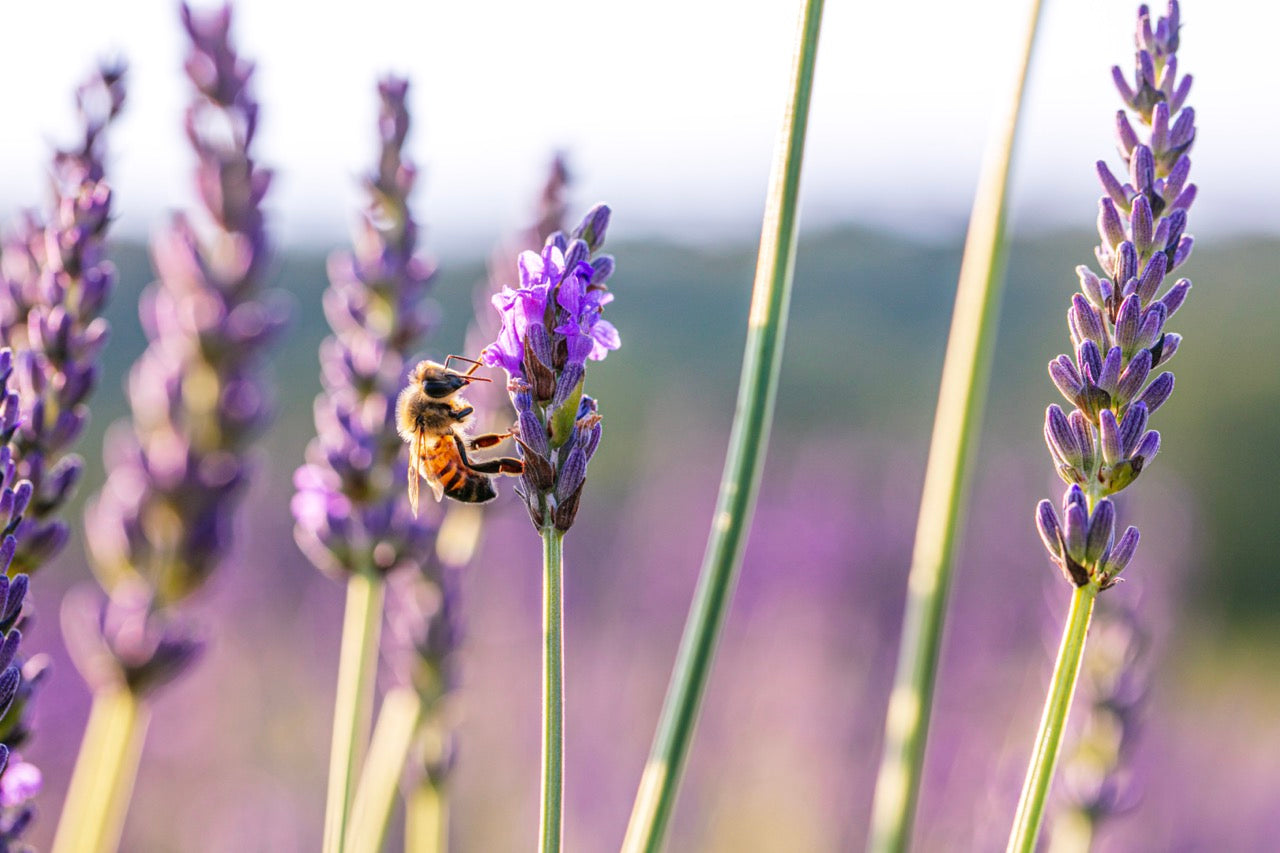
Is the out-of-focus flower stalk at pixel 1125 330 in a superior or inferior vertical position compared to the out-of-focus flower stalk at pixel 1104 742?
superior

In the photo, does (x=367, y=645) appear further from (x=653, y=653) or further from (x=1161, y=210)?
(x=653, y=653)

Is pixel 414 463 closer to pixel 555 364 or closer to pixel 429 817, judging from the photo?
pixel 429 817

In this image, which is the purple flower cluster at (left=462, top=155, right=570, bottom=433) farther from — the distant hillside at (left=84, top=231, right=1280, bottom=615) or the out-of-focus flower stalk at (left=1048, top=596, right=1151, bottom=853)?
the distant hillside at (left=84, top=231, right=1280, bottom=615)

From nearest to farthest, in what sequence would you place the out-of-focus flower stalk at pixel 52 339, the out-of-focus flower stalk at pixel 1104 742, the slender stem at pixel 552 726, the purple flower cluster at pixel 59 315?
the slender stem at pixel 552 726
the out-of-focus flower stalk at pixel 52 339
the purple flower cluster at pixel 59 315
the out-of-focus flower stalk at pixel 1104 742

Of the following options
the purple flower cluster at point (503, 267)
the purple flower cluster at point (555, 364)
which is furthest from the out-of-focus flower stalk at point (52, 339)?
the purple flower cluster at point (503, 267)

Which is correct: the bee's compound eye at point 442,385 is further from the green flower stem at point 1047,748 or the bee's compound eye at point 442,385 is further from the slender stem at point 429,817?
the green flower stem at point 1047,748

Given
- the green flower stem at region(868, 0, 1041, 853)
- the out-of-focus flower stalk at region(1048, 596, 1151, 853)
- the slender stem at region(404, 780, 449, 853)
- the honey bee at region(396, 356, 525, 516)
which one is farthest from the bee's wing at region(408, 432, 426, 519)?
the out-of-focus flower stalk at region(1048, 596, 1151, 853)

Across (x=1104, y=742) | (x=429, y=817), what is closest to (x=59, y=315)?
(x=429, y=817)
